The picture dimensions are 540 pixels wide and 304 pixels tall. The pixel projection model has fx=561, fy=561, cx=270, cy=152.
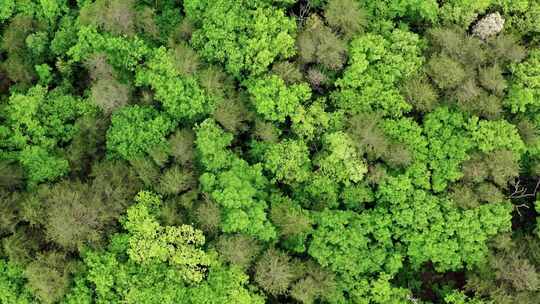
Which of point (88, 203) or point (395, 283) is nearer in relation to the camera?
point (88, 203)

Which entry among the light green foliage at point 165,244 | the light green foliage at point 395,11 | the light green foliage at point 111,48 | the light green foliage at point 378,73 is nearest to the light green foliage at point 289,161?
the light green foliage at point 378,73

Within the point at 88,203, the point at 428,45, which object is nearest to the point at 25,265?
the point at 88,203

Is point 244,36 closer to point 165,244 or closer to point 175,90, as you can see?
point 175,90

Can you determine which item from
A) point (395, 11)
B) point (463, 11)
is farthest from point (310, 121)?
point (463, 11)

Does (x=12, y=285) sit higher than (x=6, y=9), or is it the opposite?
(x=6, y=9)

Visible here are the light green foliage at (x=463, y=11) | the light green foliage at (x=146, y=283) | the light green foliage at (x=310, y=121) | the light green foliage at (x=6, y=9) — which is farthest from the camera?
the light green foliage at (x=6, y=9)

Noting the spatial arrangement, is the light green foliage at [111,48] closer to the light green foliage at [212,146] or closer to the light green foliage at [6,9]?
the light green foliage at [6,9]

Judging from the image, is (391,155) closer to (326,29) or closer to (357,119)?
(357,119)
